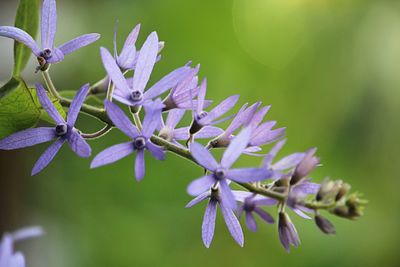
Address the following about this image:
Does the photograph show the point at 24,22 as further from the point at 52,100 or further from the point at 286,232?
the point at 286,232

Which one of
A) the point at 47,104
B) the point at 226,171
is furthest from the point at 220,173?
the point at 47,104

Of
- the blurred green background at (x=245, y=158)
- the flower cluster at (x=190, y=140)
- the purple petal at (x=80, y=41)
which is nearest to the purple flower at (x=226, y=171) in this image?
the flower cluster at (x=190, y=140)

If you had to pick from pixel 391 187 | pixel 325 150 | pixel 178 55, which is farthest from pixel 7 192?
pixel 391 187

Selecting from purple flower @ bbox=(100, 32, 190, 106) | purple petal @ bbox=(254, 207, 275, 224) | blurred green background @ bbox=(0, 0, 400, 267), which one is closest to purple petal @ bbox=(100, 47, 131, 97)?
purple flower @ bbox=(100, 32, 190, 106)

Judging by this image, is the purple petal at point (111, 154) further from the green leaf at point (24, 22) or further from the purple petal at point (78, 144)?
the green leaf at point (24, 22)

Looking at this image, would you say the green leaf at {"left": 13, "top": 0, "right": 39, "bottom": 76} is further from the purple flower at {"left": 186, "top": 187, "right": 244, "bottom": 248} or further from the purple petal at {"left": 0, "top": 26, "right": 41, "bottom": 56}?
→ the purple flower at {"left": 186, "top": 187, "right": 244, "bottom": 248}

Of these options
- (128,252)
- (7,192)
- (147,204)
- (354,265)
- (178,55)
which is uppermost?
(178,55)

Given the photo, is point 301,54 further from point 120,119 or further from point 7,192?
point 120,119
